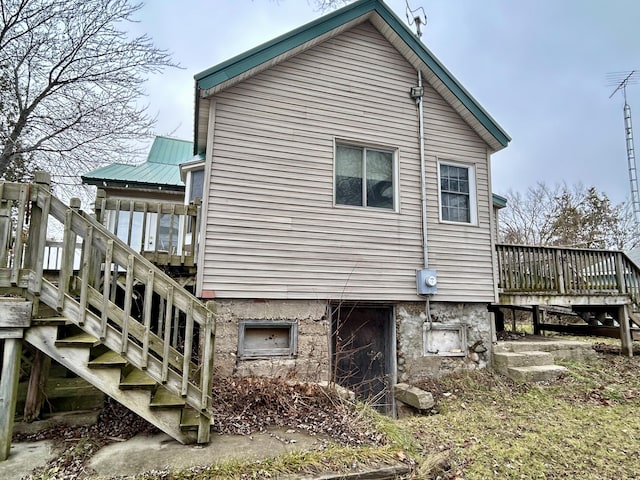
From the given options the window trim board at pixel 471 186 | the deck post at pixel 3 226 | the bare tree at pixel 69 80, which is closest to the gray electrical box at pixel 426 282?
the window trim board at pixel 471 186

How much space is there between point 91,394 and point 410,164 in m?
6.60

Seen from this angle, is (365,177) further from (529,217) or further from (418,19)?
(529,217)

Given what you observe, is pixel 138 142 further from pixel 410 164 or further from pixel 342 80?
pixel 410 164

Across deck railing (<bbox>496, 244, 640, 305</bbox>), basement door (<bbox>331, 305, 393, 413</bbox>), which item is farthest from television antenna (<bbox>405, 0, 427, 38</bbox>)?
basement door (<bbox>331, 305, 393, 413</bbox>)

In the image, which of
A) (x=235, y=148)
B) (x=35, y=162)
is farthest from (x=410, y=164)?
(x=35, y=162)

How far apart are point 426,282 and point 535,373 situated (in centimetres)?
267

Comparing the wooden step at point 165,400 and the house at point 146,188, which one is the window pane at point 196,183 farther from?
the wooden step at point 165,400

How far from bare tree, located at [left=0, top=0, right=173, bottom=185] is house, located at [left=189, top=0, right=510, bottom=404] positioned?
5.04 meters

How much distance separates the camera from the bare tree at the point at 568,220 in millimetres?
22672

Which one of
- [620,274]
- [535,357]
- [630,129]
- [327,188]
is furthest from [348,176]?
[630,129]

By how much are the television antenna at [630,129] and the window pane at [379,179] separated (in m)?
25.1

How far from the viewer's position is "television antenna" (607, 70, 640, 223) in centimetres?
2322

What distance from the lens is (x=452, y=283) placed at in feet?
24.1

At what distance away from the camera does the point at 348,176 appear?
7.06 m
